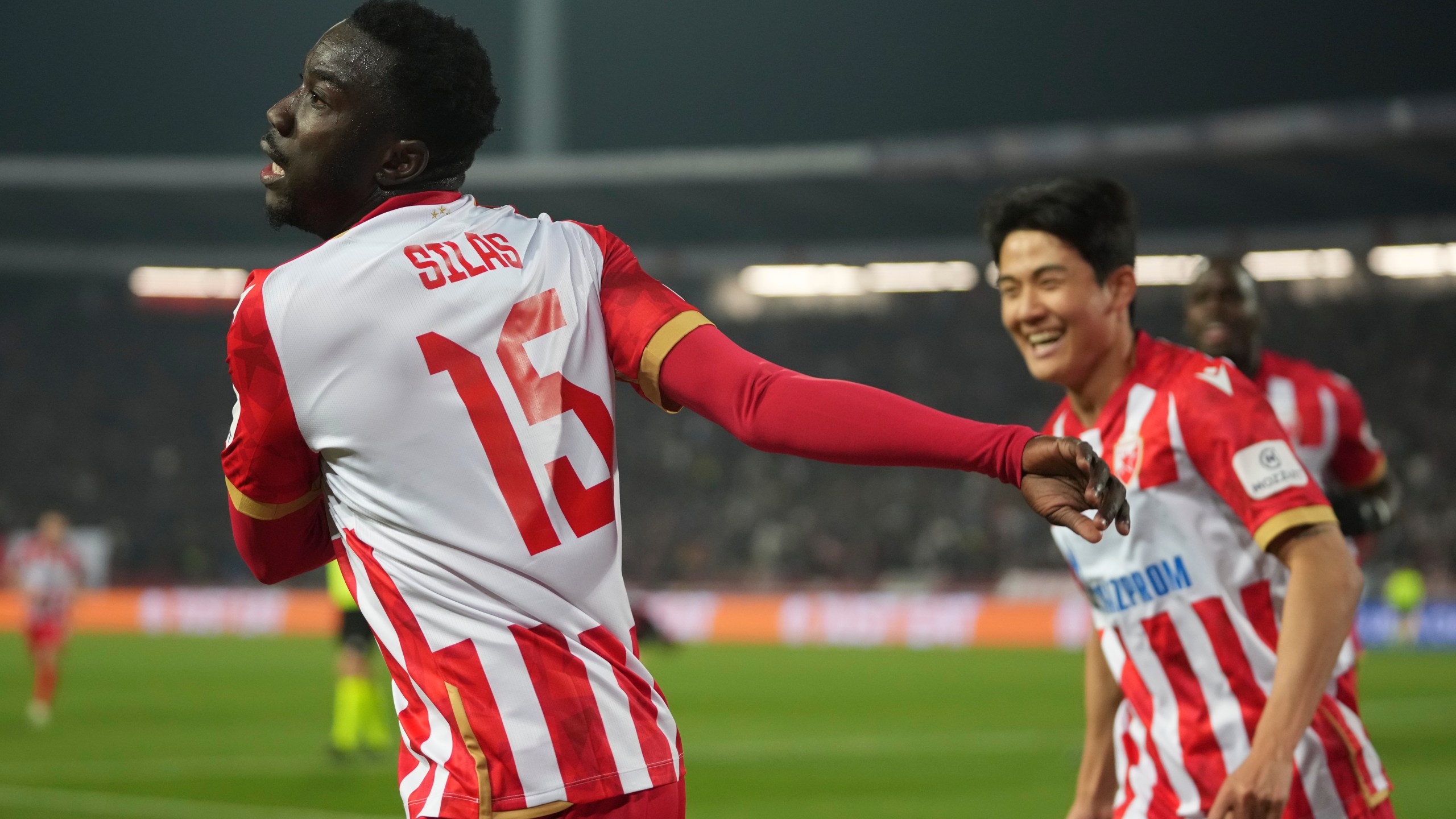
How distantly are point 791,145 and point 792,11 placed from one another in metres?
3.01

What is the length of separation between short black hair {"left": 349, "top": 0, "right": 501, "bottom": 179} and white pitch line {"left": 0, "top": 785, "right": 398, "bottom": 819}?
Answer: 25.6ft

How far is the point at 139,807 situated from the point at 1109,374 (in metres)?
8.22

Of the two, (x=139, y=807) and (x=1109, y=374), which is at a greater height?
(x=1109, y=374)

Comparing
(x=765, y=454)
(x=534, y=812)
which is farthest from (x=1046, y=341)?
(x=765, y=454)

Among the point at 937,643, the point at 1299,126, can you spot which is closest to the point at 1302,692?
the point at 937,643

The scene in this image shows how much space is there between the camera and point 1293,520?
3.05 m

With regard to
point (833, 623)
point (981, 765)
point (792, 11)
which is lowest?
point (833, 623)

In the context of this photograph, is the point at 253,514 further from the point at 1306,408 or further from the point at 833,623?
the point at 833,623

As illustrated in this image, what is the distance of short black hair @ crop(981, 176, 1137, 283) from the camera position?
3.52m

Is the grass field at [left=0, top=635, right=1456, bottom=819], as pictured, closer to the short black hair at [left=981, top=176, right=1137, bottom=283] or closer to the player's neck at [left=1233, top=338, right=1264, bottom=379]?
the player's neck at [left=1233, top=338, right=1264, bottom=379]

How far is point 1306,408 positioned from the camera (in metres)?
5.38

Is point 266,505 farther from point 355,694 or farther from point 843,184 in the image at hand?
point 843,184

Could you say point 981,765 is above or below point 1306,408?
below

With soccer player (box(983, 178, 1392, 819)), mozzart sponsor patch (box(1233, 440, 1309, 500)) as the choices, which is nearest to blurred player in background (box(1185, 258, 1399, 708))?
soccer player (box(983, 178, 1392, 819))
